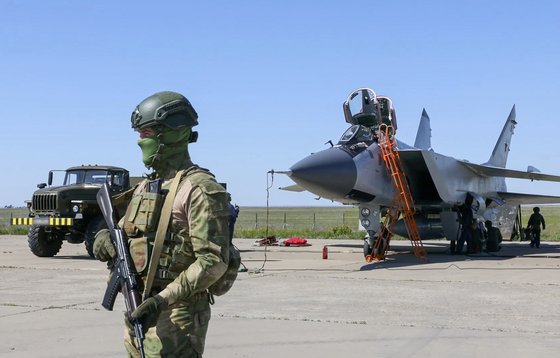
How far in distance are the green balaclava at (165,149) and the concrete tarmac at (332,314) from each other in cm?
294

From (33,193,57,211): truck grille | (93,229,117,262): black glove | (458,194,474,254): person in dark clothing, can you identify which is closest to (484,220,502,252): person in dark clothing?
(458,194,474,254): person in dark clothing

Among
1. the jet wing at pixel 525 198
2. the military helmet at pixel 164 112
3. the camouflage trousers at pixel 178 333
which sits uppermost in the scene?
the jet wing at pixel 525 198

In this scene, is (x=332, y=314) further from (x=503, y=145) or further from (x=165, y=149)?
(x=503, y=145)

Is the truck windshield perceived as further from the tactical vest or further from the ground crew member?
the tactical vest

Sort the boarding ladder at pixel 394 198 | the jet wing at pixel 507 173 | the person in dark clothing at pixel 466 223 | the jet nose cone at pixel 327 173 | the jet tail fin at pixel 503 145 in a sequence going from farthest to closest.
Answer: the jet tail fin at pixel 503 145 < the jet wing at pixel 507 173 < the person in dark clothing at pixel 466 223 < the boarding ladder at pixel 394 198 < the jet nose cone at pixel 327 173

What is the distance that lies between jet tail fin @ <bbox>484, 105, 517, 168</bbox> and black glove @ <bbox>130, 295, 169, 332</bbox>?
23.6 meters

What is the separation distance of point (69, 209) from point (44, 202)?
27.6 inches

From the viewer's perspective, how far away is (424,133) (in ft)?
76.0

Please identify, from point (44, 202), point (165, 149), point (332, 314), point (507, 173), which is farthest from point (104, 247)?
point (507, 173)

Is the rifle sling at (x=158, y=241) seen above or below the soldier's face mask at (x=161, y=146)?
below

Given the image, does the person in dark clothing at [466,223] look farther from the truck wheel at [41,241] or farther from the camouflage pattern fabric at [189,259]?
the camouflage pattern fabric at [189,259]

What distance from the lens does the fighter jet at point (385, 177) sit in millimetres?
14820

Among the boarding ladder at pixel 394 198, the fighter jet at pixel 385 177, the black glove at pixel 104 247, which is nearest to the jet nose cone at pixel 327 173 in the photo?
the fighter jet at pixel 385 177

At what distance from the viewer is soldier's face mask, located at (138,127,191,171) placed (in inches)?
128
